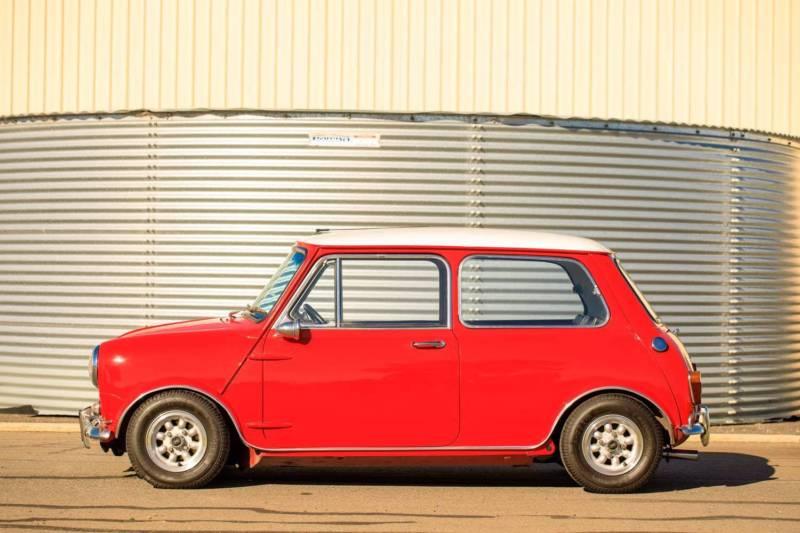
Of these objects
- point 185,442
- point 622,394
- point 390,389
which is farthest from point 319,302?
point 622,394

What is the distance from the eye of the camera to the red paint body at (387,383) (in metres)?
8.70

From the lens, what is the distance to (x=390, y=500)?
27.8ft

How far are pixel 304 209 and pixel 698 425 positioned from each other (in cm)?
583

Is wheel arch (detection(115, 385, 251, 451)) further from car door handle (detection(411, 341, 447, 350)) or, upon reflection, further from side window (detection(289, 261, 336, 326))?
car door handle (detection(411, 341, 447, 350))

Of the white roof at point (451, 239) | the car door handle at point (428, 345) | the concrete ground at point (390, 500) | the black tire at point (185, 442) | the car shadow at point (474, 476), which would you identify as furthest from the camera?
the car shadow at point (474, 476)

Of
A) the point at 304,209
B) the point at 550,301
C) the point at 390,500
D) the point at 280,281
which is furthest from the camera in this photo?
the point at 304,209

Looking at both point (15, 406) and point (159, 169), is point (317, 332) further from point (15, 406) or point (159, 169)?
point (15, 406)

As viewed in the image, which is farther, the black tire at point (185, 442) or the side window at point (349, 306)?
the side window at point (349, 306)

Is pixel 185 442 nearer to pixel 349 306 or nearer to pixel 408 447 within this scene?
pixel 408 447

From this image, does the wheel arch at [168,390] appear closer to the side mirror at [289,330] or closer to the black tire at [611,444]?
the side mirror at [289,330]

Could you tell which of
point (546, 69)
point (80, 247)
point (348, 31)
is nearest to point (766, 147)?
point (546, 69)

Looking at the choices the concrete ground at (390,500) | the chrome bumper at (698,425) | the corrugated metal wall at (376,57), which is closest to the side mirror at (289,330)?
the concrete ground at (390,500)

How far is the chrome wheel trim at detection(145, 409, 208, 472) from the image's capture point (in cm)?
870

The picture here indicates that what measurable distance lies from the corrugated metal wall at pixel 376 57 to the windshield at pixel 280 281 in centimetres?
477
